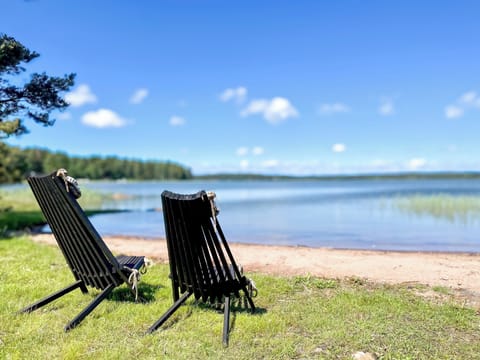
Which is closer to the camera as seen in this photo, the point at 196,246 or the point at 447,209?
the point at 196,246

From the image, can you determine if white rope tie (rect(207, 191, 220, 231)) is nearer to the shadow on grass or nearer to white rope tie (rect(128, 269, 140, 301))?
white rope tie (rect(128, 269, 140, 301))

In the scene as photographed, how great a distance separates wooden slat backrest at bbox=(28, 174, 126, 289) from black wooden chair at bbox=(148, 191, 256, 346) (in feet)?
2.29

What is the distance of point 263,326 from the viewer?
365cm

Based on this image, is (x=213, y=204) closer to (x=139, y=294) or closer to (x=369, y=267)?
(x=139, y=294)

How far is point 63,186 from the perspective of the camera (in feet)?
12.1

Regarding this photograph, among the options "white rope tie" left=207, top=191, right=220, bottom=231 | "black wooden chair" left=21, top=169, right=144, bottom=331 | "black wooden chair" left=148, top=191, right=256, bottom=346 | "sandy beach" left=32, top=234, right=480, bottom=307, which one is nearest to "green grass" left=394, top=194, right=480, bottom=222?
"sandy beach" left=32, top=234, right=480, bottom=307

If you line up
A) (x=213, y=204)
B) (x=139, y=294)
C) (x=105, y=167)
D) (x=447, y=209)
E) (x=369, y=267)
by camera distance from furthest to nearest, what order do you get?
(x=105, y=167), (x=447, y=209), (x=369, y=267), (x=139, y=294), (x=213, y=204)

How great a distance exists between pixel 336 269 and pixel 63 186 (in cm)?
477

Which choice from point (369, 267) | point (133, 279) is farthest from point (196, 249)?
point (369, 267)

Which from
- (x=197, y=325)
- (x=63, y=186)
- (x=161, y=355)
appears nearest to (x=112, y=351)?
(x=161, y=355)

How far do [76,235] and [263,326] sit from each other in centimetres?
216

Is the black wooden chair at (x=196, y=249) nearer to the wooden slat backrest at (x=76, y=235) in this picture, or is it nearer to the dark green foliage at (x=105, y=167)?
the wooden slat backrest at (x=76, y=235)

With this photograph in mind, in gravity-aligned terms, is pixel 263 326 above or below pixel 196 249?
below

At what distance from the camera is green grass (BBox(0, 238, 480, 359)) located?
3.13 m
